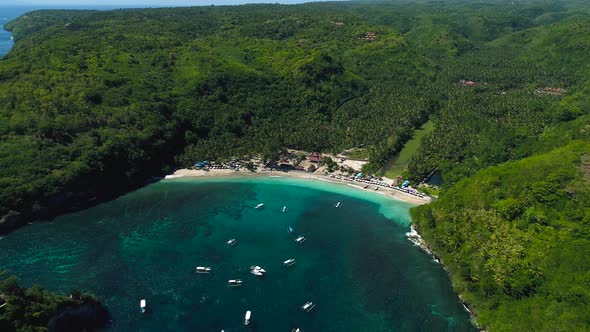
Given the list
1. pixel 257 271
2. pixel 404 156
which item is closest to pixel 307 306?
pixel 257 271

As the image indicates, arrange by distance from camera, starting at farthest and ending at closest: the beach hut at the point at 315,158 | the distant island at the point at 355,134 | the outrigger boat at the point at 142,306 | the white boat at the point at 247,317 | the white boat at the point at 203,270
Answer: the beach hut at the point at 315,158 < the white boat at the point at 203,270 < the distant island at the point at 355,134 < the outrigger boat at the point at 142,306 < the white boat at the point at 247,317

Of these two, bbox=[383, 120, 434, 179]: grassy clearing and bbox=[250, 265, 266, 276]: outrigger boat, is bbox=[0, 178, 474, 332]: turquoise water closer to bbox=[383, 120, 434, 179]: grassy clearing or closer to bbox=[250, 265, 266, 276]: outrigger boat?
bbox=[250, 265, 266, 276]: outrigger boat

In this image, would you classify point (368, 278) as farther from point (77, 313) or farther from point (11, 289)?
point (11, 289)

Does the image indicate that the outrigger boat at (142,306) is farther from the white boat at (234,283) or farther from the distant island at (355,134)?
the distant island at (355,134)

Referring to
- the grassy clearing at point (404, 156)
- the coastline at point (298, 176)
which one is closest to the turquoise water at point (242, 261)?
the coastline at point (298, 176)

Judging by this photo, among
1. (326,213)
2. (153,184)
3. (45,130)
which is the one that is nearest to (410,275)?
(326,213)

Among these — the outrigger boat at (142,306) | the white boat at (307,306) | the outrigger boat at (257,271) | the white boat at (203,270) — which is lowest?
the white boat at (307,306)
